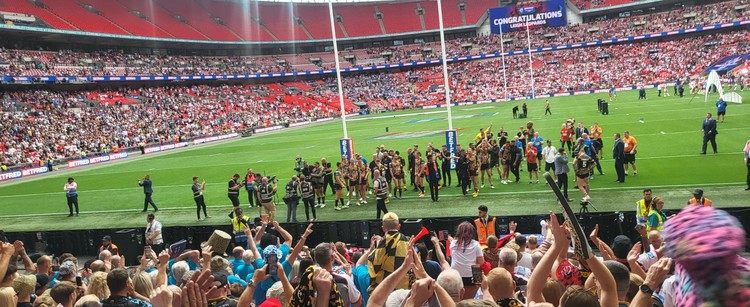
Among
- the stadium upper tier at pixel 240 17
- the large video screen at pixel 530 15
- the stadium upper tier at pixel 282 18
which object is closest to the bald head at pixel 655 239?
the stadium upper tier at pixel 282 18

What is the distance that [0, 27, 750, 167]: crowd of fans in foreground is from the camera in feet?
149

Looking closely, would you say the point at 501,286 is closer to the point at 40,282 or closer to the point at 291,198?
the point at 40,282

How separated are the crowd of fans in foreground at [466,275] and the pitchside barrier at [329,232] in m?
2.48

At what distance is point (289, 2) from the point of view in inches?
3610

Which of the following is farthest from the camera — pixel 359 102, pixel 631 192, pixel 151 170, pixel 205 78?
pixel 359 102

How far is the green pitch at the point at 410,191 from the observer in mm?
16672

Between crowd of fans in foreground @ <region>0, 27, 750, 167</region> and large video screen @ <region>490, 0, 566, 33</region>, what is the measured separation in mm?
5641

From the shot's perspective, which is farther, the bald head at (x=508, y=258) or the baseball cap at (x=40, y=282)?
the baseball cap at (x=40, y=282)

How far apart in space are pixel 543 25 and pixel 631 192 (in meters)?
74.6

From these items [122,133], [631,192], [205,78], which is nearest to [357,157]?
[631,192]

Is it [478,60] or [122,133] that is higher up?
[478,60]

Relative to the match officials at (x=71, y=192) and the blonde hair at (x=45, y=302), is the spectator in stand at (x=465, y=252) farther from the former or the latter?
the match officials at (x=71, y=192)

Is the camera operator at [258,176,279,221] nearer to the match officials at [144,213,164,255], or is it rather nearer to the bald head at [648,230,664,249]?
the match officials at [144,213,164,255]

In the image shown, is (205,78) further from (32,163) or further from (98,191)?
(98,191)
